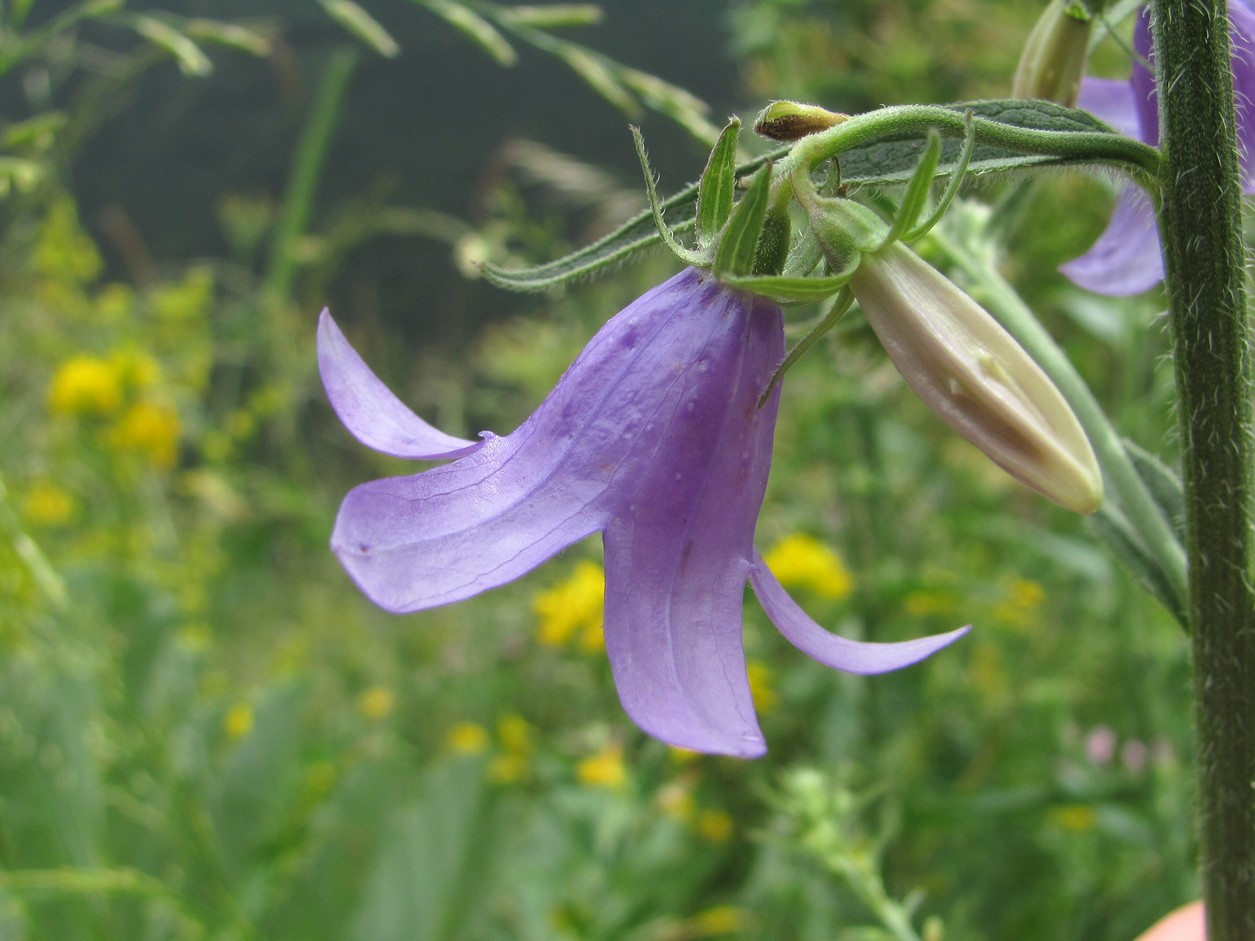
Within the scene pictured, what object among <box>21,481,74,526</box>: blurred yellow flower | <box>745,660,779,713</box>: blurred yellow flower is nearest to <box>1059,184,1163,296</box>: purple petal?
<box>745,660,779,713</box>: blurred yellow flower

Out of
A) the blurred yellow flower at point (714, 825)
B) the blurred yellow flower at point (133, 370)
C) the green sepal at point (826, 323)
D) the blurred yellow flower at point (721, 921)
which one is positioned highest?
the blurred yellow flower at point (133, 370)

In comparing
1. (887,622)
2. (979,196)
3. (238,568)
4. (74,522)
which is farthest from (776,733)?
(238,568)

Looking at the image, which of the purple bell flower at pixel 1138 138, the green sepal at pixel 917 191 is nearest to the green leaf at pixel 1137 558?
the purple bell flower at pixel 1138 138

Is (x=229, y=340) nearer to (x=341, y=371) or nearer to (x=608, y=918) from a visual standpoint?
(x=608, y=918)

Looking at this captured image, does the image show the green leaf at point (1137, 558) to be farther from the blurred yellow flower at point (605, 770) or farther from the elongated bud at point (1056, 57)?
the blurred yellow flower at point (605, 770)

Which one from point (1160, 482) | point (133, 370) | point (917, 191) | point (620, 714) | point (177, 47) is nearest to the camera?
point (917, 191)

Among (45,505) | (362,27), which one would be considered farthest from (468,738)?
(362,27)

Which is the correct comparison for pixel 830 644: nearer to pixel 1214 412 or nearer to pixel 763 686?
pixel 1214 412
